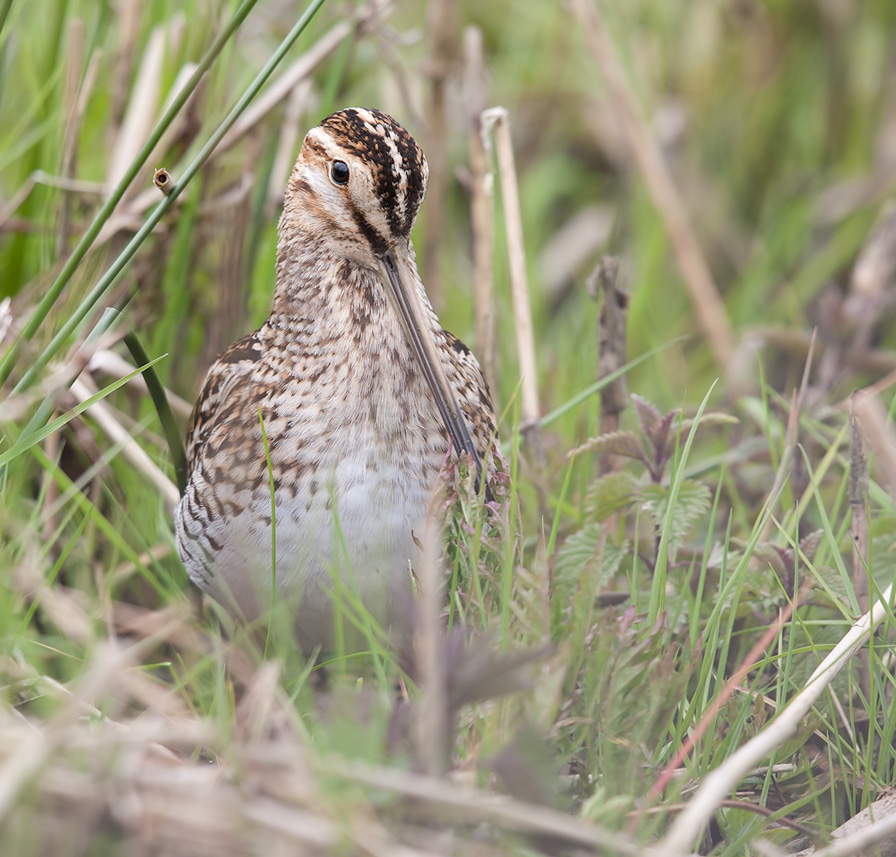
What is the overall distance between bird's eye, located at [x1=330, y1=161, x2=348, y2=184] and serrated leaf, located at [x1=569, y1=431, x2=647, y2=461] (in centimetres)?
72

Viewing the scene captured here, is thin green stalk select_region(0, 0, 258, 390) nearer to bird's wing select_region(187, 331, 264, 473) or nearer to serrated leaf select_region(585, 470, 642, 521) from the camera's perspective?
bird's wing select_region(187, 331, 264, 473)

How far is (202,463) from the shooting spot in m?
2.46

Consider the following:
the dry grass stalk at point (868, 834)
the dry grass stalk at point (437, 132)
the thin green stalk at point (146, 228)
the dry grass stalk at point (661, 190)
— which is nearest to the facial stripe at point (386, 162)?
the thin green stalk at point (146, 228)

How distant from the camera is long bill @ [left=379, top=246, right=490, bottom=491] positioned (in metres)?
2.29

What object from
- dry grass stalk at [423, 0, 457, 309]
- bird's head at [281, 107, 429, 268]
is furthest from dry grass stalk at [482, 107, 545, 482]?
dry grass stalk at [423, 0, 457, 309]

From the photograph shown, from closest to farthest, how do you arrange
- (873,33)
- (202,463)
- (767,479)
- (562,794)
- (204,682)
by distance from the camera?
(562,794) < (204,682) < (202,463) < (767,479) < (873,33)

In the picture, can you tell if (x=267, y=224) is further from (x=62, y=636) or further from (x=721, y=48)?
(x=721, y=48)

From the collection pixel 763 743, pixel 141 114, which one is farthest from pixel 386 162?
pixel 141 114

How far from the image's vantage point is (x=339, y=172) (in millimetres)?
2285

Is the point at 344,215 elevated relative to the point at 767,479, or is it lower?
elevated

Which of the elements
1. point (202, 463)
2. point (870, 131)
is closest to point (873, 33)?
point (870, 131)

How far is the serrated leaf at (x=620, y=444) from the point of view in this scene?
2.40 m

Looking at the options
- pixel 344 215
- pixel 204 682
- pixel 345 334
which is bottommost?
pixel 204 682

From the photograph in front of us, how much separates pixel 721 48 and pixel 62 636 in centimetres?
366
